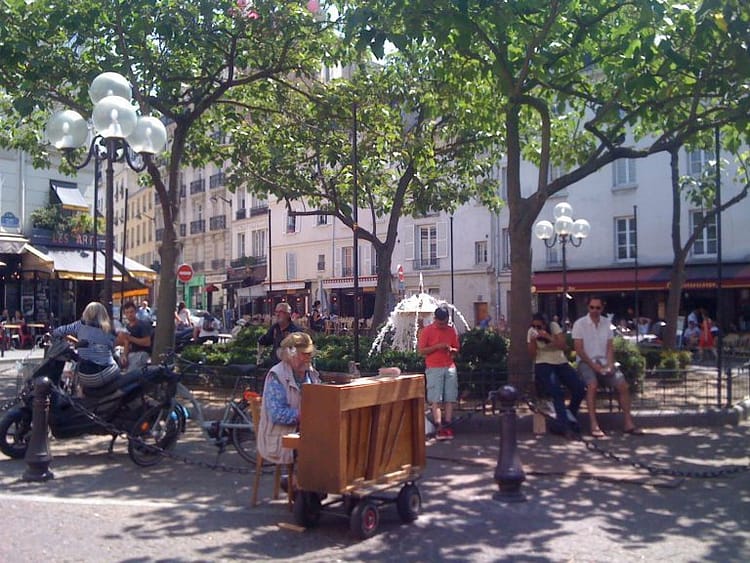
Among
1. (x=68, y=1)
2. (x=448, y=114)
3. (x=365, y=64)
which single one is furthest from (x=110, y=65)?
(x=448, y=114)

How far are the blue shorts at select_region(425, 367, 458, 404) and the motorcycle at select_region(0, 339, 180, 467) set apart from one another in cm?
308

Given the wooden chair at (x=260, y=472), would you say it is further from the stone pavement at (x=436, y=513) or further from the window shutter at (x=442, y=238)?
the window shutter at (x=442, y=238)

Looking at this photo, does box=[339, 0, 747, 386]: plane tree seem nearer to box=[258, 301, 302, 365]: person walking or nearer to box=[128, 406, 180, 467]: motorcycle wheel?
box=[258, 301, 302, 365]: person walking

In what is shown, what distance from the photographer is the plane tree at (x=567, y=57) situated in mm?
9742

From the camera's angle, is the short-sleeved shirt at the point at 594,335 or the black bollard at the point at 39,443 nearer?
the black bollard at the point at 39,443

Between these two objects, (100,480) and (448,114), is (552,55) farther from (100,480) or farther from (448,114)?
(100,480)

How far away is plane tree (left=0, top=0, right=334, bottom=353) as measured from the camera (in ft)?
41.5

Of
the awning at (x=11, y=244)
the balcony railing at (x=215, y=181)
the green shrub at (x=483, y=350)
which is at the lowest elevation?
the green shrub at (x=483, y=350)

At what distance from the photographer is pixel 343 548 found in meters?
5.84

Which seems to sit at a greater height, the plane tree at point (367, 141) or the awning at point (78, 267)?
the plane tree at point (367, 141)

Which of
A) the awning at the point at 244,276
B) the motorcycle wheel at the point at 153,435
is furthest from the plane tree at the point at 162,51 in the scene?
the awning at the point at 244,276

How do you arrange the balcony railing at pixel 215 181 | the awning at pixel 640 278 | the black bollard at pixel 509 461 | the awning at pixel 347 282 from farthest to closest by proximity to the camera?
the balcony railing at pixel 215 181 → the awning at pixel 347 282 → the awning at pixel 640 278 → the black bollard at pixel 509 461

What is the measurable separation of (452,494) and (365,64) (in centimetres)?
1026

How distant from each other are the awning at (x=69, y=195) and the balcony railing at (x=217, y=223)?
2160 cm
